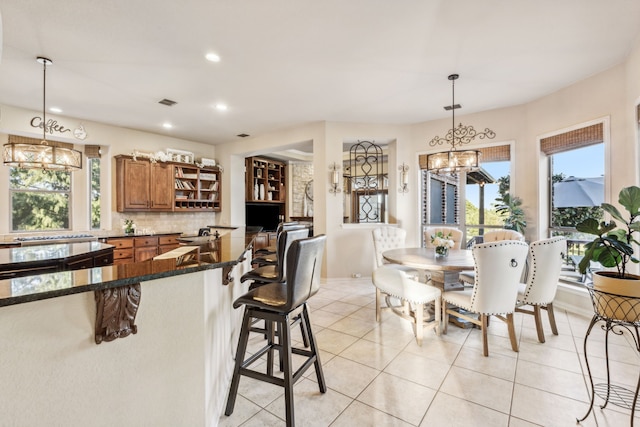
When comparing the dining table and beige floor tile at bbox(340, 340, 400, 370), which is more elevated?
the dining table

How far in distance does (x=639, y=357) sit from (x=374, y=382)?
2364 millimetres

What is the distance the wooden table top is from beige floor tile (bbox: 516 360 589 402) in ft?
2.87

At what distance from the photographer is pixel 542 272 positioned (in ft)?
8.45

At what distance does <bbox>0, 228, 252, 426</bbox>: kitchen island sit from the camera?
950mm

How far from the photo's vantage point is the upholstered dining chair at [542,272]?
254cm

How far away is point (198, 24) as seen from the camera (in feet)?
7.77

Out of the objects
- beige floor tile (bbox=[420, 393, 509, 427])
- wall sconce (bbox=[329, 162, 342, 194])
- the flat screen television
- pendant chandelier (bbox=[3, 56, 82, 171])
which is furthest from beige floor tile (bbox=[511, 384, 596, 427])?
the flat screen television

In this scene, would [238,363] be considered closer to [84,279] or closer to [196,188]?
[84,279]

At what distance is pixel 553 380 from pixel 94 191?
6825mm

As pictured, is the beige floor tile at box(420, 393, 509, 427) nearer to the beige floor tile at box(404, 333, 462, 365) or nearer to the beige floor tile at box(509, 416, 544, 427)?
the beige floor tile at box(509, 416, 544, 427)

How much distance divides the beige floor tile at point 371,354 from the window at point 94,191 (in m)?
5.16

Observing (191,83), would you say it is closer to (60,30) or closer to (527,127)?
(60,30)

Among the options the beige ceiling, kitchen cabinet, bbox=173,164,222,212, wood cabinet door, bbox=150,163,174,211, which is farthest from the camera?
kitchen cabinet, bbox=173,164,222,212

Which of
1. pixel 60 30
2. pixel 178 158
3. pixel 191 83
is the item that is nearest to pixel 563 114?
pixel 191 83
